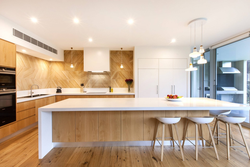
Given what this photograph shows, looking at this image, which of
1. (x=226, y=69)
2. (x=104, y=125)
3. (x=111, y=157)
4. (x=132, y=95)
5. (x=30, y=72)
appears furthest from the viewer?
(x=132, y=95)

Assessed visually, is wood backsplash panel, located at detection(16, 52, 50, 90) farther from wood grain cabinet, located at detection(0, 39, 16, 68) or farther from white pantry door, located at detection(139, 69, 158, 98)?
white pantry door, located at detection(139, 69, 158, 98)

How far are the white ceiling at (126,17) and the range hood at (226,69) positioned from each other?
3.13ft

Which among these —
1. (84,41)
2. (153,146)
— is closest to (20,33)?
(84,41)

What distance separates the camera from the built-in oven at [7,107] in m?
2.36

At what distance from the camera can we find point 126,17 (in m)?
2.35

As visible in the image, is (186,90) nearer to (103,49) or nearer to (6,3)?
(103,49)

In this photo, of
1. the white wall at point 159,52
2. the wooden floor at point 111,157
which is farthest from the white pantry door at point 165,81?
the wooden floor at point 111,157

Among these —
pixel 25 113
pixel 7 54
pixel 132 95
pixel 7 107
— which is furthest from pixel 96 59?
pixel 7 107

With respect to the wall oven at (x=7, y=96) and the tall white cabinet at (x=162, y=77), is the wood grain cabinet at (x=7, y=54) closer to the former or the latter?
the wall oven at (x=7, y=96)

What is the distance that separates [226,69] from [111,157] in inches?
168

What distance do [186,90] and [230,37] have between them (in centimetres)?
192

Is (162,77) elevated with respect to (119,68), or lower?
lower

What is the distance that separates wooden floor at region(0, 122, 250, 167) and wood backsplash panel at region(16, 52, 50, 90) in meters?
1.76

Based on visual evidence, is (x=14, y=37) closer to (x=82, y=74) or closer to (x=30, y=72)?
(x=30, y=72)
